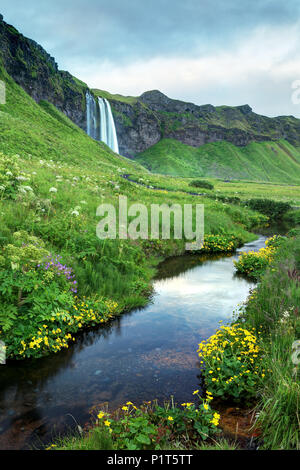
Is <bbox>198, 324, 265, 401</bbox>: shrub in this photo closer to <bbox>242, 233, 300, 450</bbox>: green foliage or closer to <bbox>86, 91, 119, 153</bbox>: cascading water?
<bbox>242, 233, 300, 450</bbox>: green foliage

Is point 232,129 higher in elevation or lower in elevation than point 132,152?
higher

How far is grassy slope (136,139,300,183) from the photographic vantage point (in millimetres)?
142125

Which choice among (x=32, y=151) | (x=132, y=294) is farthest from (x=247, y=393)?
(x=32, y=151)

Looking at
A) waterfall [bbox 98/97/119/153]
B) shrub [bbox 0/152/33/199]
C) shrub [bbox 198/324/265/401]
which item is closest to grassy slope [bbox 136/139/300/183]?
waterfall [bbox 98/97/119/153]

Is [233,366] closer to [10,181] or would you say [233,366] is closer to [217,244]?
[10,181]

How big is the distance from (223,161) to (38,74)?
10421 cm

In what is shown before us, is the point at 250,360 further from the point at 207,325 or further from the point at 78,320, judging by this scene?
the point at 78,320

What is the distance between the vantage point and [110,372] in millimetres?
6363

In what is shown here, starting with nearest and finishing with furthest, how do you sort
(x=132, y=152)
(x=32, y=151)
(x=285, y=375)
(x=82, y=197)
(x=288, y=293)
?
(x=285, y=375), (x=288, y=293), (x=82, y=197), (x=32, y=151), (x=132, y=152)

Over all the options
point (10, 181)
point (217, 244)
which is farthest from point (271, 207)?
point (10, 181)

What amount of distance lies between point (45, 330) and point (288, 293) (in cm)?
564

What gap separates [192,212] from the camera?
21.9 meters

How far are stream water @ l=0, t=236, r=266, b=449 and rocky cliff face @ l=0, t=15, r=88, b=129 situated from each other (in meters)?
90.5

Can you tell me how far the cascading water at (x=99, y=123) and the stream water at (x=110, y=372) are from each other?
348 ft
